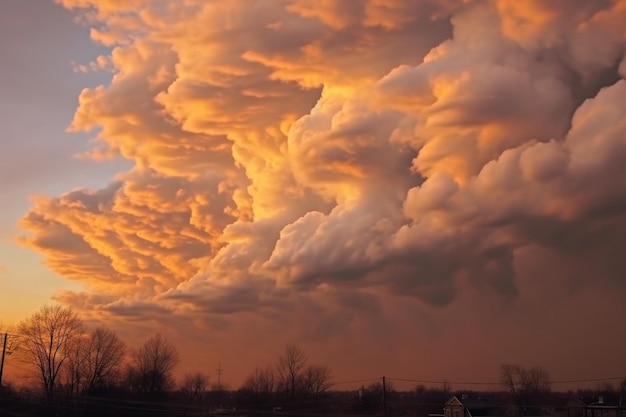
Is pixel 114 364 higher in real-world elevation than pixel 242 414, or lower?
higher

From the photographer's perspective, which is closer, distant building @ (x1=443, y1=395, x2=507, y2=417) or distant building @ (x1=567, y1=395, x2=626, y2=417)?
distant building @ (x1=443, y1=395, x2=507, y2=417)

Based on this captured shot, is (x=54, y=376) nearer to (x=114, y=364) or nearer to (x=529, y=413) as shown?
(x=114, y=364)

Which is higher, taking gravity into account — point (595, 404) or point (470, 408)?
point (595, 404)

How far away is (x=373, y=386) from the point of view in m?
129

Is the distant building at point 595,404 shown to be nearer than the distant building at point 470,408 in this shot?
No

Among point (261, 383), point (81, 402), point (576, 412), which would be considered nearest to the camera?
point (576, 412)

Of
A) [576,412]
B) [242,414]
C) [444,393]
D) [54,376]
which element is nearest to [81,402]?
[54,376]

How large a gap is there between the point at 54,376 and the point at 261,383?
4942 cm

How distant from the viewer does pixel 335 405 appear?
5531 inches

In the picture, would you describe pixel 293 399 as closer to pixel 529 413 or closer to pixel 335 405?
pixel 335 405

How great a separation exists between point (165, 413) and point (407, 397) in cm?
6211

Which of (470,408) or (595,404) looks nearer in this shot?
(470,408)

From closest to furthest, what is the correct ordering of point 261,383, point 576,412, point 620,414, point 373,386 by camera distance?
point 620,414 → point 576,412 → point 373,386 → point 261,383

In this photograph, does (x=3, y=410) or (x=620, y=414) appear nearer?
(x=620, y=414)
